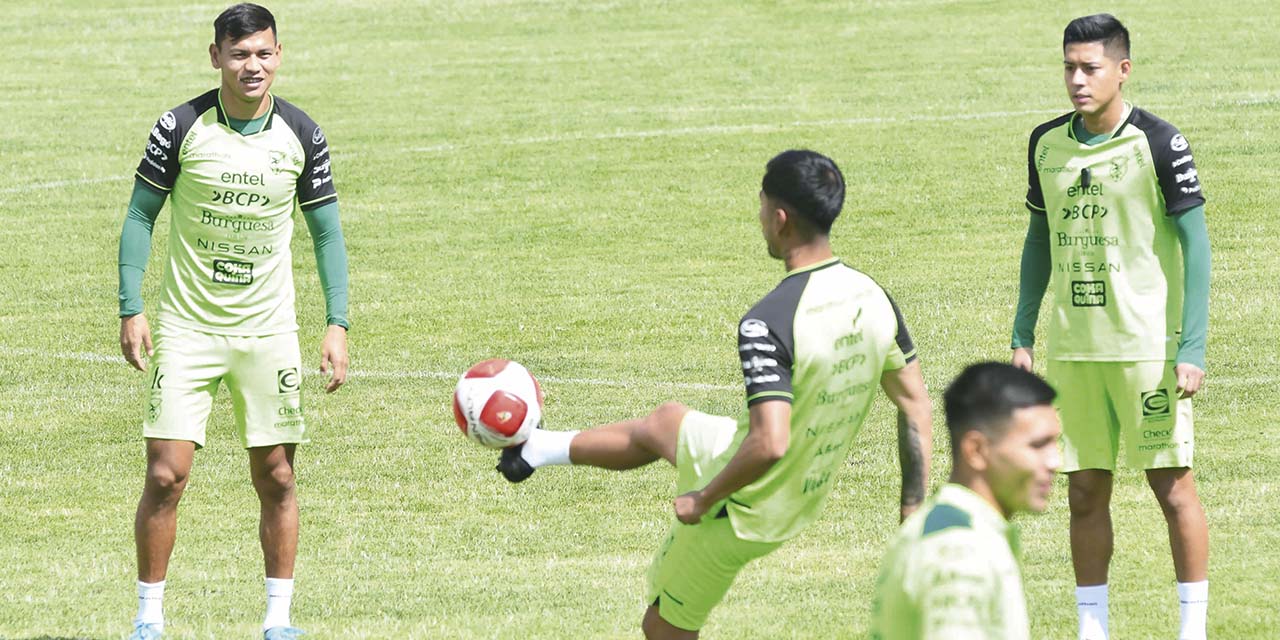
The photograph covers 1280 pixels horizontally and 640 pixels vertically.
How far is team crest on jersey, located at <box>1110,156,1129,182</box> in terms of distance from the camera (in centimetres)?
841

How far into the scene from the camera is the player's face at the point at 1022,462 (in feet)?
15.9

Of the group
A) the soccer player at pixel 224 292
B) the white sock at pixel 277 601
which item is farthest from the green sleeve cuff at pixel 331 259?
the white sock at pixel 277 601

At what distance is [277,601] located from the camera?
29.4 ft

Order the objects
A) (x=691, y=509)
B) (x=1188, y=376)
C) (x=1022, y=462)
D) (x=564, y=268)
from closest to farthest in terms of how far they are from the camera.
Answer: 1. (x=1022, y=462)
2. (x=691, y=509)
3. (x=1188, y=376)
4. (x=564, y=268)

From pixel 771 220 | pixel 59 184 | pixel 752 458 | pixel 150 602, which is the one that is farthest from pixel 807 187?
pixel 59 184

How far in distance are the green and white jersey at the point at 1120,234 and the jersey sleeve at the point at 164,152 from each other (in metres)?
4.01

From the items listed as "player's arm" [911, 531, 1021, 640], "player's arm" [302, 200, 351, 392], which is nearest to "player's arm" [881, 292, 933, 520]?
"player's arm" [911, 531, 1021, 640]

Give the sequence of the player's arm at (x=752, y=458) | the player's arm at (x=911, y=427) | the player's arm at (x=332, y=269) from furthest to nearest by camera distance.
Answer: the player's arm at (x=332, y=269), the player's arm at (x=911, y=427), the player's arm at (x=752, y=458)

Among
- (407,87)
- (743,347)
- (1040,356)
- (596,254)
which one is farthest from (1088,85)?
(407,87)

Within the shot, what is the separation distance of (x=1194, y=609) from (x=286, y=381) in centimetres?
430

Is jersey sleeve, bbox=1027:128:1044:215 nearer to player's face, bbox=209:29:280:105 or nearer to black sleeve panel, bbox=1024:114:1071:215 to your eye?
black sleeve panel, bbox=1024:114:1071:215

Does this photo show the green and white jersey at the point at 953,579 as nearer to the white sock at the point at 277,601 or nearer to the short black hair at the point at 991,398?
the short black hair at the point at 991,398

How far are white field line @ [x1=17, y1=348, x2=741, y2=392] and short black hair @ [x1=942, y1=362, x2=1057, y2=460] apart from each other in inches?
421

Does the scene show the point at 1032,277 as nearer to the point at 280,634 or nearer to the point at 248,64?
the point at 248,64
